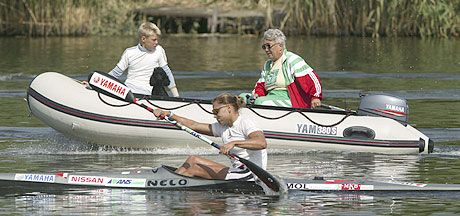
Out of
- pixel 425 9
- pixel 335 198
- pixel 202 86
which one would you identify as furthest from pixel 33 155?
pixel 425 9

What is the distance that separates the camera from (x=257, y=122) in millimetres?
15172

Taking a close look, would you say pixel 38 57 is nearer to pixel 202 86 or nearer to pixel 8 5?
pixel 8 5

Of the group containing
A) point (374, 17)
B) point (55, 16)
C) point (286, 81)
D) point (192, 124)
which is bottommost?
point (55, 16)

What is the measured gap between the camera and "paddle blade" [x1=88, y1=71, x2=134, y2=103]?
14797mm

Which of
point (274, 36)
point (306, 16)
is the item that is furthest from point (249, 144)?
point (306, 16)

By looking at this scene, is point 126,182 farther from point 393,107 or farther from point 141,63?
point 393,107

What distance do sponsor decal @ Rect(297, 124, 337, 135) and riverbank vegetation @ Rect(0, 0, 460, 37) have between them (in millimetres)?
16782

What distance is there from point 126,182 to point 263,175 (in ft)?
4.39

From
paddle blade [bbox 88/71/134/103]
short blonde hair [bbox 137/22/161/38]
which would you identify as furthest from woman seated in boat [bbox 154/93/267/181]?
short blonde hair [bbox 137/22/161/38]

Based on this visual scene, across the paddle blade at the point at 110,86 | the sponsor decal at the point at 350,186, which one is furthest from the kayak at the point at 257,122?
the sponsor decal at the point at 350,186

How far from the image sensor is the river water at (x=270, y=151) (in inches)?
464

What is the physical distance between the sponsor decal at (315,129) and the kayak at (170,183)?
7.97 feet

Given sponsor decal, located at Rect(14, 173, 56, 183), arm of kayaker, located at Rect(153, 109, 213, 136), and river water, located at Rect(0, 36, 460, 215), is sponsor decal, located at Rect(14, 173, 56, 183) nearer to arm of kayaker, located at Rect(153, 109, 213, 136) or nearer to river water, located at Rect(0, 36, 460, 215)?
river water, located at Rect(0, 36, 460, 215)

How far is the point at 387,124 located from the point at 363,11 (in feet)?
59.9
